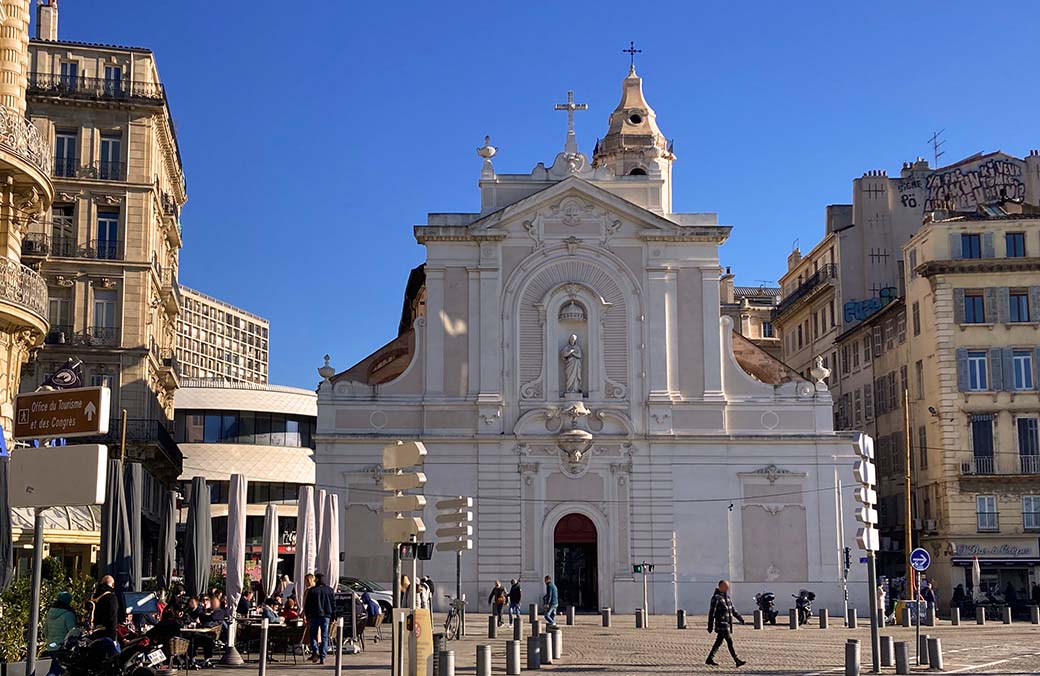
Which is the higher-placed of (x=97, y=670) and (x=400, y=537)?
(x=400, y=537)

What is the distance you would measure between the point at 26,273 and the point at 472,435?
24357 millimetres

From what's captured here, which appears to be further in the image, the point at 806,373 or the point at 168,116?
the point at 806,373

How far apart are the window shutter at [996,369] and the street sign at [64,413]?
45209mm

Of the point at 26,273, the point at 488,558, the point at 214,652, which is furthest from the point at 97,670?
the point at 488,558

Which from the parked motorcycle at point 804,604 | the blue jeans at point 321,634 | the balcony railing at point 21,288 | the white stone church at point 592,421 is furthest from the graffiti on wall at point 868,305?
the balcony railing at point 21,288

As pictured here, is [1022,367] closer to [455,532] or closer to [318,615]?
[318,615]

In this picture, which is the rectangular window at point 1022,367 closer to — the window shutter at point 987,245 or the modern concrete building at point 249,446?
the window shutter at point 987,245

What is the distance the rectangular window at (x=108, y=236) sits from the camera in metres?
48.0

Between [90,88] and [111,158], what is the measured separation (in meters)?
2.58

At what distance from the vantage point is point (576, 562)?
49.2 meters

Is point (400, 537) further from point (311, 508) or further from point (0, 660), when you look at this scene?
point (311, 508)

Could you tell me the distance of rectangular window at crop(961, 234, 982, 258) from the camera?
54.2m

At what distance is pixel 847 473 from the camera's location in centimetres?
4878

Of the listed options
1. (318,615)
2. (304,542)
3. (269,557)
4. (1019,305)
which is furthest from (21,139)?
(1019,305)
